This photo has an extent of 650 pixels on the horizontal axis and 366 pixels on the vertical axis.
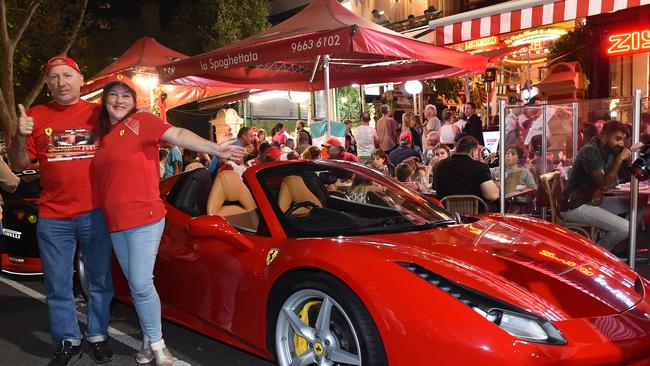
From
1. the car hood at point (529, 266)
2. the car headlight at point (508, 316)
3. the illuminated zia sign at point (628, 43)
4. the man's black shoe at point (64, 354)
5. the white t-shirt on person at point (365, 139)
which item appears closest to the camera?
the car headlight at point (508, 316)

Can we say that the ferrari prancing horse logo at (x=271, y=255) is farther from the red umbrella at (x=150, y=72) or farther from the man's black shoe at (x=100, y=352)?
A: the red umbrella at (x=150, y=72)

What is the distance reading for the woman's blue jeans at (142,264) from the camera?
3.24 meters

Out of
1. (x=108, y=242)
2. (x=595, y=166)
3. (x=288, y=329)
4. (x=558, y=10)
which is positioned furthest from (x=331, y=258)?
(x=558, y=10)

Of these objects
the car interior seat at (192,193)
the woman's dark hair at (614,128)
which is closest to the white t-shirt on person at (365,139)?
the woman's dark hair at (614,128)

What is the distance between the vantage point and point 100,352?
3604 mm

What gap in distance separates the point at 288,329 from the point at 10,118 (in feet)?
52.8

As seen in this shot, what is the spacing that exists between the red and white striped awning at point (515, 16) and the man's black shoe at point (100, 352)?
214 inches

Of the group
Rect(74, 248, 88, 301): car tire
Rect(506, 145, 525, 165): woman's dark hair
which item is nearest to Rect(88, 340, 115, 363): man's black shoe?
Rect(74, 248, 88, 301): car tire

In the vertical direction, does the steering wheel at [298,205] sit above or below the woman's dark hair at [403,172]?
above

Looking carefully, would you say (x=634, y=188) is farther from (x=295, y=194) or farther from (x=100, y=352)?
(x=100, y=352)

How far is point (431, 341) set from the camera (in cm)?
240

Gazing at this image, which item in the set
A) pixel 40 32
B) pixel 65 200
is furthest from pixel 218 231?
pixel 40 32

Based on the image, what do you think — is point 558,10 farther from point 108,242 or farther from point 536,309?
point 108,242

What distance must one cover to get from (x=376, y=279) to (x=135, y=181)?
1465 mm
